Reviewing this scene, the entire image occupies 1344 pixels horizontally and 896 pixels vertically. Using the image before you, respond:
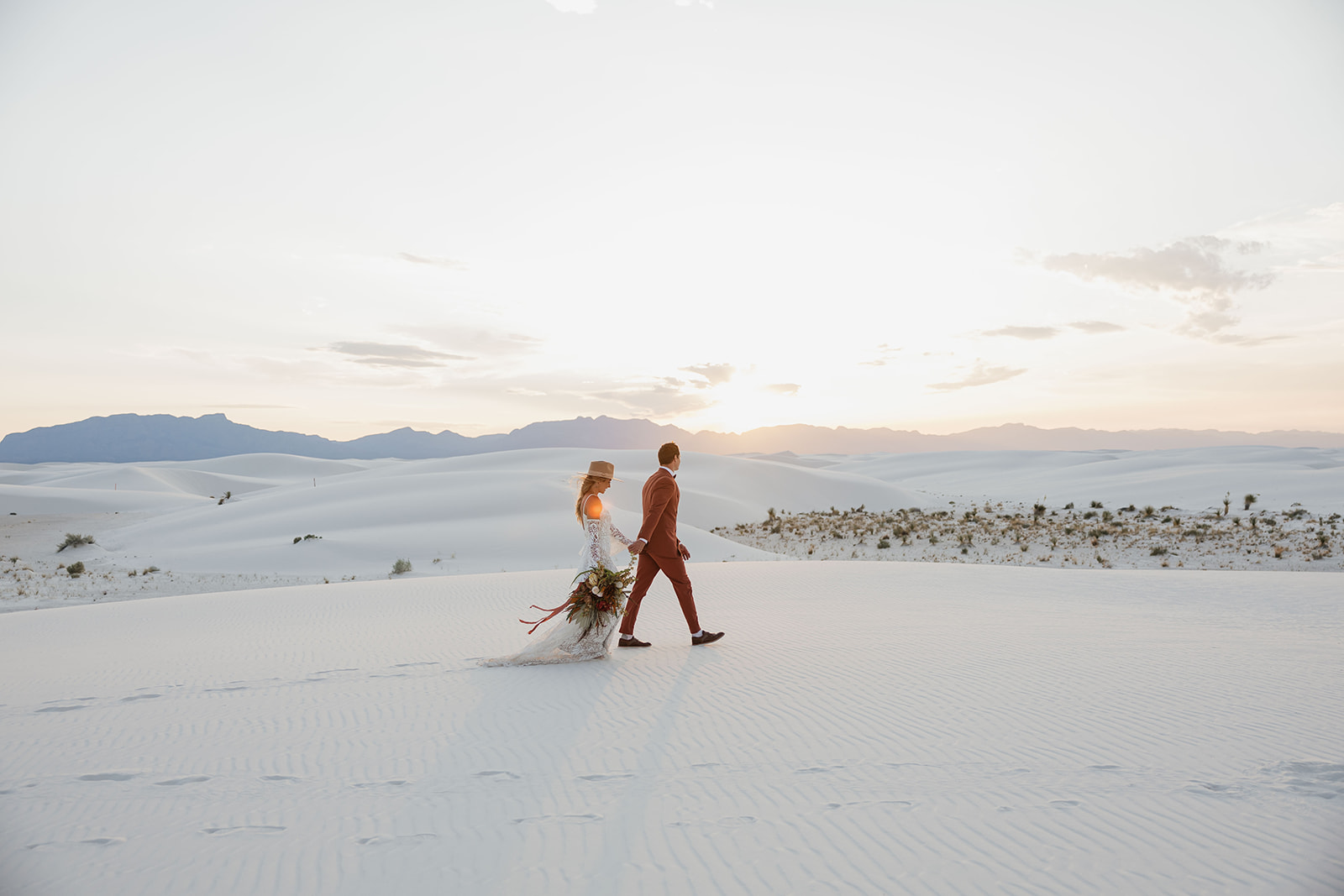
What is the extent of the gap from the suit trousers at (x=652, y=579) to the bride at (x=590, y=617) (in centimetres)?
15

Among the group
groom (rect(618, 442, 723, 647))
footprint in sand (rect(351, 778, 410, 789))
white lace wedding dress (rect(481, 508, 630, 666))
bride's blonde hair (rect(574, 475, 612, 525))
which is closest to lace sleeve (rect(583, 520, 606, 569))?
white lace wedding dress (rect(481, 508, 630, 666))

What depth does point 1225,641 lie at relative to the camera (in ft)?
24.7

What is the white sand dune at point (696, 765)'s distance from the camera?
3.29 m

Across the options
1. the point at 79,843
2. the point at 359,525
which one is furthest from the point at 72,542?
the point at 79,843

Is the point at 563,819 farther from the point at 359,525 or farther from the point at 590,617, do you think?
the point at 359,525

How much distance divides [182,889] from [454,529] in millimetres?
20586

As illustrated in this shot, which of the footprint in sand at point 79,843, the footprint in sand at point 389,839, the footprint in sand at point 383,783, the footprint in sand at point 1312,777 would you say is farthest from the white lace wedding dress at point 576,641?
the footprint in sand at point 1312,777

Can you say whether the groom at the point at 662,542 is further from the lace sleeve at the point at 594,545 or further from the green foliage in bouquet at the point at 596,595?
the lace sleeve at the point at 594,545

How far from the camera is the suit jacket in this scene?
704cm

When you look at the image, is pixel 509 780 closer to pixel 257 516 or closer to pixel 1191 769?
pixel 1191 769

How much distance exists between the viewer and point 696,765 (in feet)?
14.4

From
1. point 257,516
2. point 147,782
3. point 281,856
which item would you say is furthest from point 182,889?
point 257,516

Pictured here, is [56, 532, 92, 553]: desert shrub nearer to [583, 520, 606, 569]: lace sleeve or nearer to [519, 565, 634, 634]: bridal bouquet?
[519, 565, 634, 634]: bridal bouquet

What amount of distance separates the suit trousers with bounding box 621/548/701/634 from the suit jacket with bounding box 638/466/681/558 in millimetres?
72
